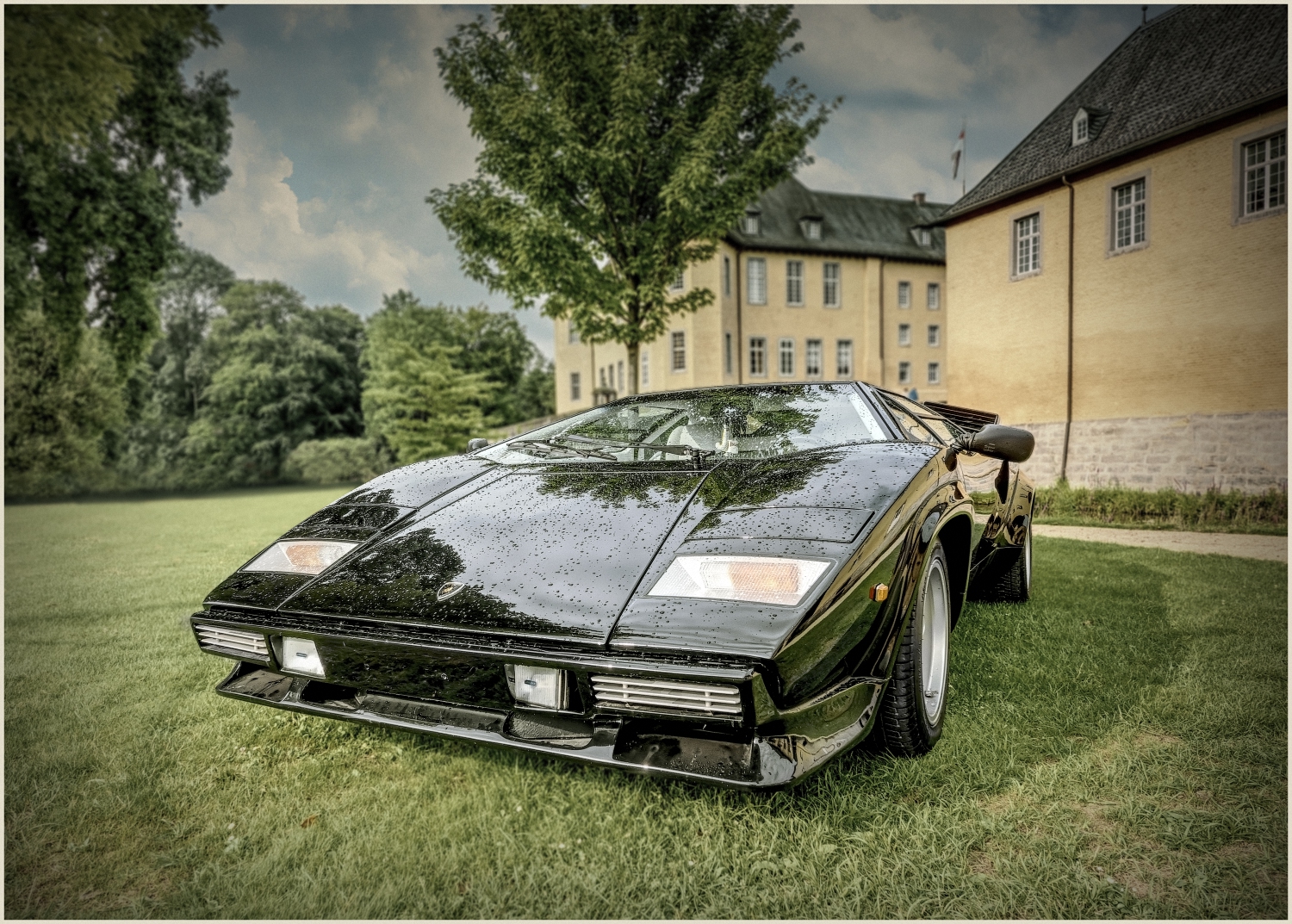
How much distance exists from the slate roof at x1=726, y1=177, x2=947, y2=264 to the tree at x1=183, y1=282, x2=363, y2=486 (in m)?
25.6

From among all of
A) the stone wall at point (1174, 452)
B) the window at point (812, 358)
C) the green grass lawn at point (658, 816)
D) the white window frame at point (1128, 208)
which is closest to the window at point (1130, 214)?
the white window frame at point (1128, 208)

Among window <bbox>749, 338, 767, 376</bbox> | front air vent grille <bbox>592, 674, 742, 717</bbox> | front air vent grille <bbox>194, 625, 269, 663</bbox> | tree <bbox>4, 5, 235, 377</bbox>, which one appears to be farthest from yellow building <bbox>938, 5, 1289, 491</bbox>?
tree <bbox>4, 5, 235, 377</bbox>

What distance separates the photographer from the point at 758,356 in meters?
28.8

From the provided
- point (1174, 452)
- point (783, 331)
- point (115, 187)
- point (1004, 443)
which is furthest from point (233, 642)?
point (783, 331)

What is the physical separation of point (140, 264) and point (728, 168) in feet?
39.5

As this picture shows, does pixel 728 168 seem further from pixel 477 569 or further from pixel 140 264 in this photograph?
pixel 140 264

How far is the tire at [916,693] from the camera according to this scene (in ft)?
6.31

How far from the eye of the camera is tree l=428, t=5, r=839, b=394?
10039 millimetres

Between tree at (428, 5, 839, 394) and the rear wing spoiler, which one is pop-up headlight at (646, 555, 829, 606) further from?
tree at (428, 5, 839, 394)

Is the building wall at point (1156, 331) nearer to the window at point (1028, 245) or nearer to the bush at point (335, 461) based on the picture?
the window at point (1028, 245)

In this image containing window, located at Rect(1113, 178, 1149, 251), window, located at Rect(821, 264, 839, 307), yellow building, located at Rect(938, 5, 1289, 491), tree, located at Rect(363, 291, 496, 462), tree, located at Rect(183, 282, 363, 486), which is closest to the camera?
yellow building, located at Rect(938, 5, 1289, 491)

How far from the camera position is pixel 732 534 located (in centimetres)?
172

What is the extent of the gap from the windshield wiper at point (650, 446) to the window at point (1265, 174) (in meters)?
14.1

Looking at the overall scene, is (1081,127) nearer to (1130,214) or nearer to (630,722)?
(1130,214)
